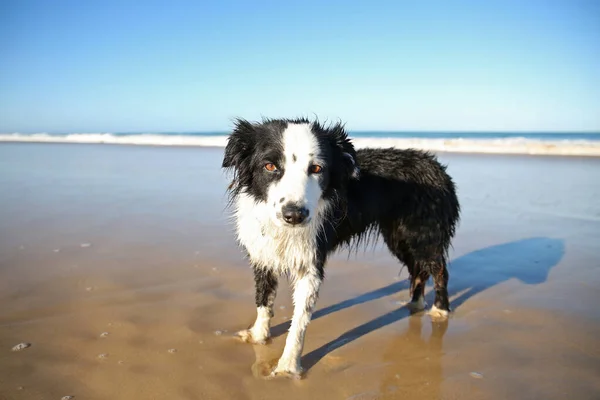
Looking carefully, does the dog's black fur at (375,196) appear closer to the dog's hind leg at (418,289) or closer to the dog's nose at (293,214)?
the dog's hind leg at (418,289)

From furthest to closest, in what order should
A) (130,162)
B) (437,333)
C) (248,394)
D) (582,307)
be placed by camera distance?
(130,162) < (582,307) < (437,333) < (248,394)

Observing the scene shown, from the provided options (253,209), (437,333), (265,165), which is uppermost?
(265,165)

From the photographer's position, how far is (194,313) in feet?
10.7

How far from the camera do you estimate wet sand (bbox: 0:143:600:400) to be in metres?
2.43

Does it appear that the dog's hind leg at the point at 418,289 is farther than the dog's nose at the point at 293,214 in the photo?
Yes

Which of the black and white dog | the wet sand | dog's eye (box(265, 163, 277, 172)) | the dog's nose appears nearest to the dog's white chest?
the black and white dog

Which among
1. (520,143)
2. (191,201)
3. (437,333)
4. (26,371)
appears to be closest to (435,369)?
(437,333)

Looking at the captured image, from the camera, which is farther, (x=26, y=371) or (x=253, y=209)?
(x=253, y=209)

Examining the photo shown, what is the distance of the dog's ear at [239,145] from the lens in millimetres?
2896

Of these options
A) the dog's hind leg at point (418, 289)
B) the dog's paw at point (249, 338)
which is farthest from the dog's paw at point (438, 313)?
the dog's paw at point (249, 338)

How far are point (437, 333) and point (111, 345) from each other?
7.83ft

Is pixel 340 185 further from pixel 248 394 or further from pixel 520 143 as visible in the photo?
pixel 520 143

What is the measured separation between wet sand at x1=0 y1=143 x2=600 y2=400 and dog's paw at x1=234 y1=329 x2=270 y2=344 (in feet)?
0.24

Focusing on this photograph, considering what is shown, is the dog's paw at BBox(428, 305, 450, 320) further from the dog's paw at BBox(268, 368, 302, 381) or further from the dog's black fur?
the dog's paw at BBox(268, 368, 302, 381)
